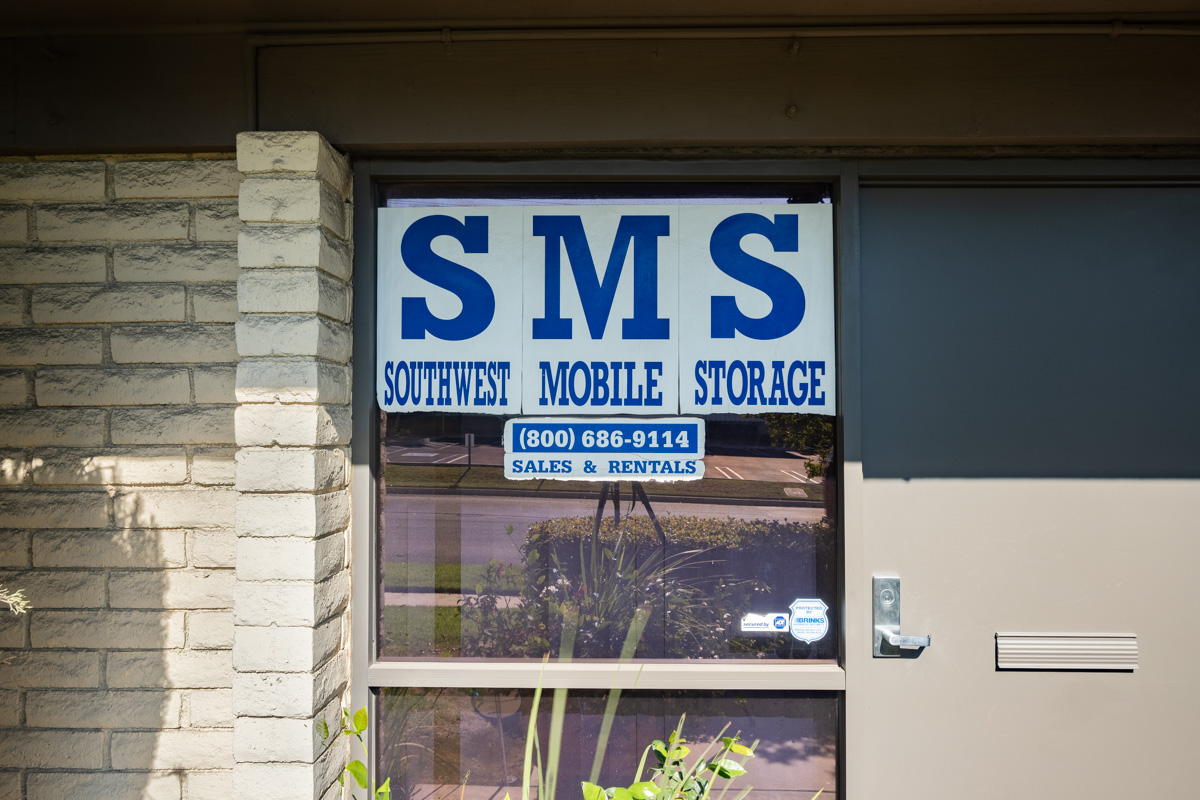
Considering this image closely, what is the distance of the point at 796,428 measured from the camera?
2.31 meters

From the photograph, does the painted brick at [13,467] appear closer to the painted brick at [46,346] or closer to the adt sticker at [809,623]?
the painted brick at [46,346]

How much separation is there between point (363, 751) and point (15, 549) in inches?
52.4

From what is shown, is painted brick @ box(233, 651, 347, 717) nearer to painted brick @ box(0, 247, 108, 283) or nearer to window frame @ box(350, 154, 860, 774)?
window frame @ box(350, 154, 860, 774)

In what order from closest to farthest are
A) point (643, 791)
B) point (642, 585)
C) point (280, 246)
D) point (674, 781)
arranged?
point (643, 791) < point (674, 781) < point (280, 246) < point (642, 585)

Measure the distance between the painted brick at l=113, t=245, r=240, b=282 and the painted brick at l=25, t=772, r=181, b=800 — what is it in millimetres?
1635

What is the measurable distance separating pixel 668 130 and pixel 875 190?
2.46 feet

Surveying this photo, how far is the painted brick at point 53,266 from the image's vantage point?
7.45ft

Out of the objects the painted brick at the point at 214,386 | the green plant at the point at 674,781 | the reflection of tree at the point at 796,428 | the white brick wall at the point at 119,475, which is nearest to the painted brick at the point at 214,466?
the white brick wall at the point at 119,475

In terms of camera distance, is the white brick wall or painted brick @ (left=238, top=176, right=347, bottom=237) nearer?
painted brick @ (left=238, top=176, right=347, bottom=237)

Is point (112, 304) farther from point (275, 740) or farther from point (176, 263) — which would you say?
point (275, 740)

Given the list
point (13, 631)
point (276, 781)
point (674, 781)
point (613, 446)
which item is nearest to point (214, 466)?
point (13, 631)

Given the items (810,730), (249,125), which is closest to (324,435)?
(249,125)

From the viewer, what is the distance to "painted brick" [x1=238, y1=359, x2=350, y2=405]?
2025 mm

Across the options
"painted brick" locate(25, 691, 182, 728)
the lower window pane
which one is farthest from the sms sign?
"painted brick" locate(25, 691, 182, 728)
